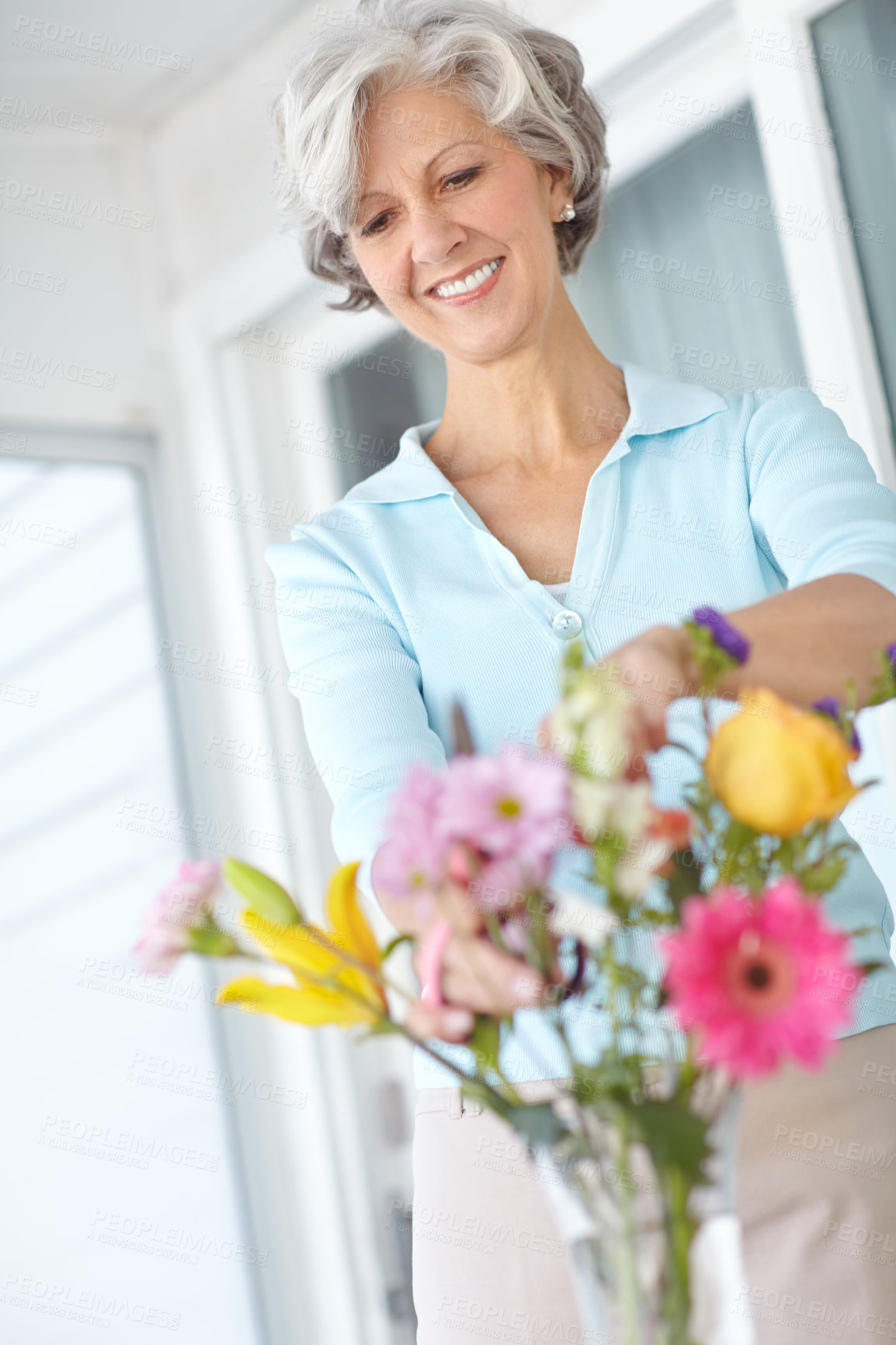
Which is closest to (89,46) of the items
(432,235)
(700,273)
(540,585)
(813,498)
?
(700,273)

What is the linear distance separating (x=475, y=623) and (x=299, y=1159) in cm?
218

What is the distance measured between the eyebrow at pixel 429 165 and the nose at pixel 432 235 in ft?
0.13

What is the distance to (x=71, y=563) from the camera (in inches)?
119

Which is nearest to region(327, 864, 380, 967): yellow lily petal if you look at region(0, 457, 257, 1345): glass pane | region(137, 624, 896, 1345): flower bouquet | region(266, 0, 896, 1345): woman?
region(137, 624, 896, 1345): flower bouquet

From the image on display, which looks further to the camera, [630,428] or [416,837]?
[630,428]

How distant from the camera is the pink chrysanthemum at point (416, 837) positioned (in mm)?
528

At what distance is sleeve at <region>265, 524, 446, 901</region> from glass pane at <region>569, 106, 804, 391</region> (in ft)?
3.53

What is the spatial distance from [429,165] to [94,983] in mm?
2148

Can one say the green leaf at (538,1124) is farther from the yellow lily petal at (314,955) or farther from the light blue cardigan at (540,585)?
the light blue cardigan at (540,585)

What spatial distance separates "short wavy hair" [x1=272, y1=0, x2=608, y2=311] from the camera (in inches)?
50.9

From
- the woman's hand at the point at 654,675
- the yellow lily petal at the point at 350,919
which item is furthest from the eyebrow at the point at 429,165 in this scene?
the yellow lily petal at the point at 350,919

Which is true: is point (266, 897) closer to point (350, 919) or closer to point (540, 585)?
point (350, 919)

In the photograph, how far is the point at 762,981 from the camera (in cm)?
51

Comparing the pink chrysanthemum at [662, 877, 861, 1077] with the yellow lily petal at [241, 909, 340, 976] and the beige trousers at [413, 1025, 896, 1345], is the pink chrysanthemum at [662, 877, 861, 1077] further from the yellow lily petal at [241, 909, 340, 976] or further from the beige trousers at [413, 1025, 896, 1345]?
the beige trousers at [413, 1025, 896, 1345]
